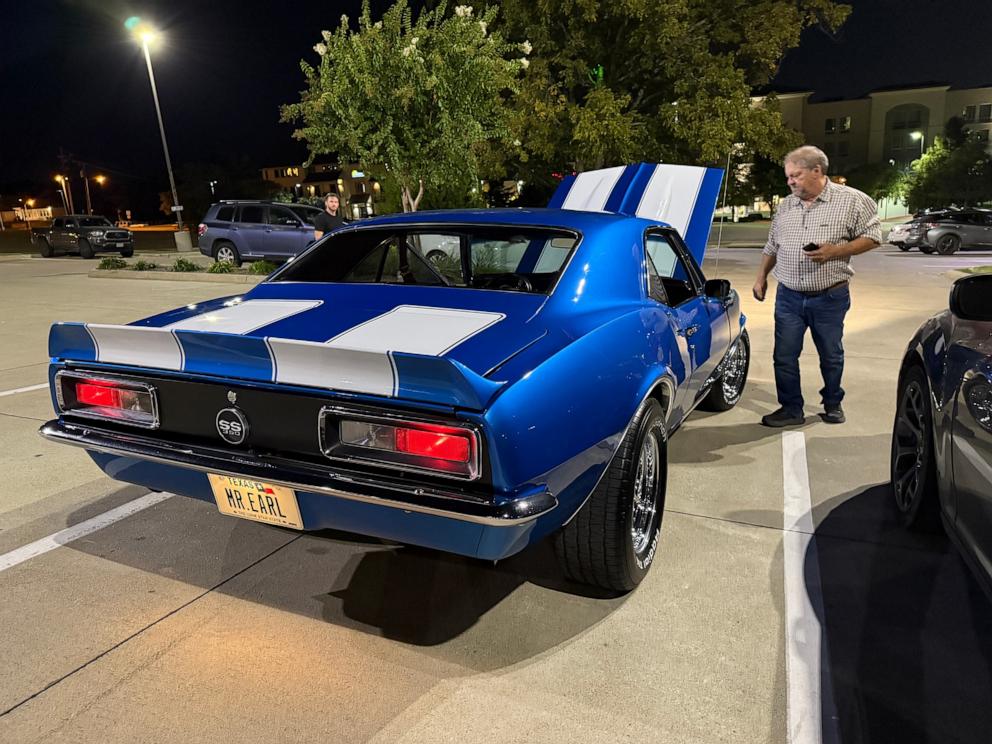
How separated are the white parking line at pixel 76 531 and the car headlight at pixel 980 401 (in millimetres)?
3643

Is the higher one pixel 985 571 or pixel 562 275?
pixel 562 275

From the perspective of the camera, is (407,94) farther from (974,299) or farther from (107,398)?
(974,299)

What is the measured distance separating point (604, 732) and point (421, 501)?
0.86 metres

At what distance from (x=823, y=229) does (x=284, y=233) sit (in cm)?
1344

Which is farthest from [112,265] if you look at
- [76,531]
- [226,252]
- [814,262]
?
[814,262]

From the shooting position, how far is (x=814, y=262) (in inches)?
177

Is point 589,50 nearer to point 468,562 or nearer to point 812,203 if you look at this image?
point 812,203

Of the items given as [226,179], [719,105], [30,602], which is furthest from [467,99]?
[226,179]

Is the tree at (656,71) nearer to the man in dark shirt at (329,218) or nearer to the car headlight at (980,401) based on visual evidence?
the man in dark shirt at (329,218)

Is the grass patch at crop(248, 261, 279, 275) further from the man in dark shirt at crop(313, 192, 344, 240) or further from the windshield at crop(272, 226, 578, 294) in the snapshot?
the windshield at crop(272, 226, 578, 294)

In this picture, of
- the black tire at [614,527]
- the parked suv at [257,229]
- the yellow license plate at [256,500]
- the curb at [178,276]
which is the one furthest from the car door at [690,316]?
the parked suv at [257,229]

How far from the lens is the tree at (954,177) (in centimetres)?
5088

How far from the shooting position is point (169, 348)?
97.1 inches

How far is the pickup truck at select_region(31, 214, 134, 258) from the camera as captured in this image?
23109mm
